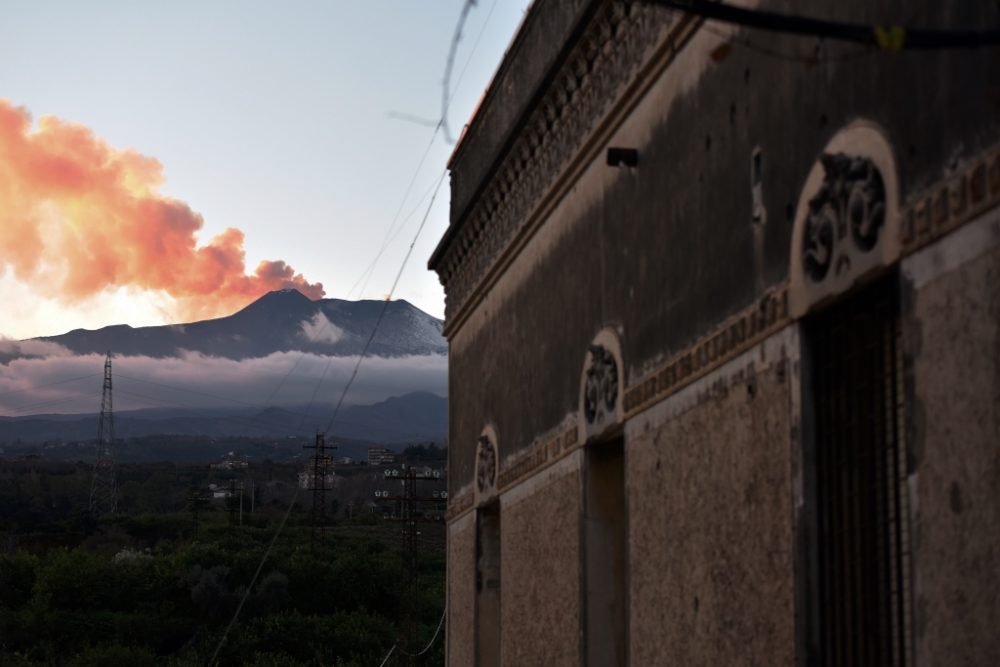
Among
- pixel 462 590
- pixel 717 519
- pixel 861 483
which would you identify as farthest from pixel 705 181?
pixel 462 590

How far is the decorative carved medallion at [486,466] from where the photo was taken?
639 inches

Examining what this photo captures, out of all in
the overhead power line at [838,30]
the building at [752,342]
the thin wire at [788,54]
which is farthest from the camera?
the thin wire at [788,54]

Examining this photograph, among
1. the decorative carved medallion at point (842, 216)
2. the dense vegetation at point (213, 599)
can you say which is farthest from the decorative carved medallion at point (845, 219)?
the dense vegetation at point (213, 599)

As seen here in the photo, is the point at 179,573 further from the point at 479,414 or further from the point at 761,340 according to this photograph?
the point at 761,340

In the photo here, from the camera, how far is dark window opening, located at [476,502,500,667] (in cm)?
1686

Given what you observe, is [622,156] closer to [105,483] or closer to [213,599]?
[213,599]

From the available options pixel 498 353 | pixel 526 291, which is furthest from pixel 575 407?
pixel 498 353

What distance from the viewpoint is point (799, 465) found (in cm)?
790

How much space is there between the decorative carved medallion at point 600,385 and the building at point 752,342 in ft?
0.14

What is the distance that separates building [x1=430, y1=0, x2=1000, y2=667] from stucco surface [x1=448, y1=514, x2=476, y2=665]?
2141 mm

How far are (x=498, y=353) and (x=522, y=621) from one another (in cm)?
297

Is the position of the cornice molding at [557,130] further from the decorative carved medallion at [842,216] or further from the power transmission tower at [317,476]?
the power transmission tower at [317,476]

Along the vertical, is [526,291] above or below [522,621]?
above

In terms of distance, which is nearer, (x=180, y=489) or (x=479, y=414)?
(x=479, y=414)
